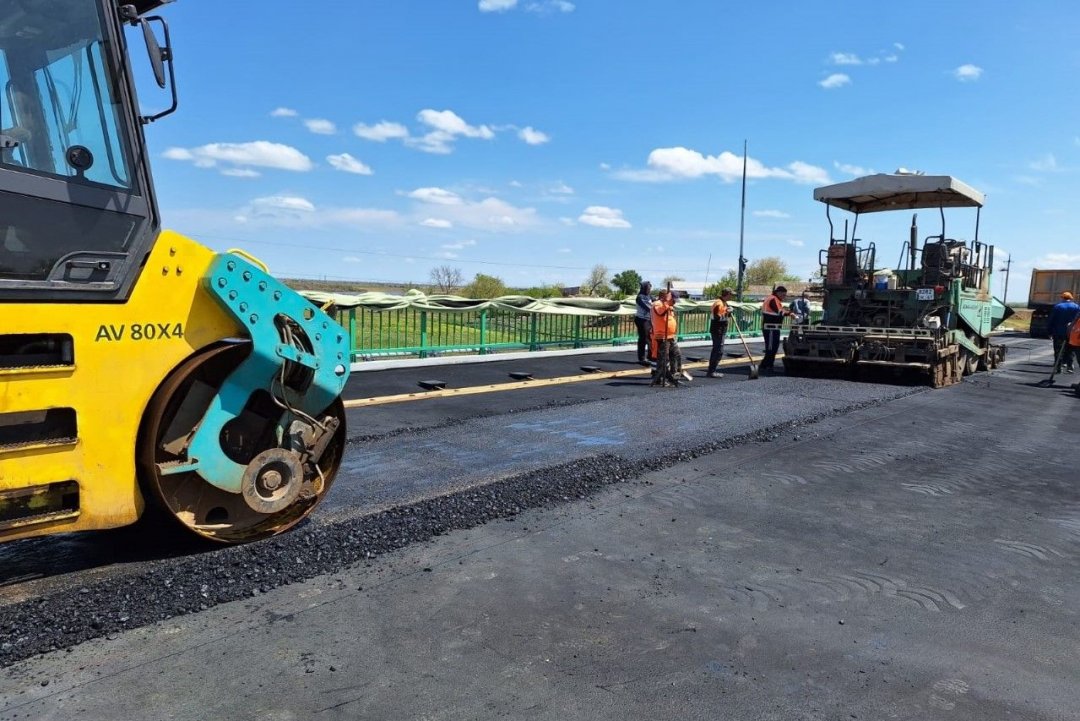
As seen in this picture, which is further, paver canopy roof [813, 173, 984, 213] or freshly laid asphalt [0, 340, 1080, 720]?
paver canopy roof [813, 173, 984, 213]

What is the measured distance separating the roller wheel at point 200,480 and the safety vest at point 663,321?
711 centimetres

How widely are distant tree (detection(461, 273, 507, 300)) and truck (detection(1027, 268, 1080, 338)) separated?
2315 centimetres

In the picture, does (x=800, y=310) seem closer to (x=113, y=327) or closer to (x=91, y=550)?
(x=91, y=550)

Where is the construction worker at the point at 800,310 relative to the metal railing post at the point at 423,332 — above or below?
above

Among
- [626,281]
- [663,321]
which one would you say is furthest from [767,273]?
[663,321]

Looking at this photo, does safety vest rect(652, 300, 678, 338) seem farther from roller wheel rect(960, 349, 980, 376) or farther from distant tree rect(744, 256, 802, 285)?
distant tree rect(744, 256, 802, 285)

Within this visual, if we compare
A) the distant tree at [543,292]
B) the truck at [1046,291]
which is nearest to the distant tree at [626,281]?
the distant tree at [543,292]

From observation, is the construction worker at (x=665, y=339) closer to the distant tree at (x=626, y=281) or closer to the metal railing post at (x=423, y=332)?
the metal railing post at (x=423, y=332)

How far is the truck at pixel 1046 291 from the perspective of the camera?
96.1 feet

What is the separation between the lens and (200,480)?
3.53m

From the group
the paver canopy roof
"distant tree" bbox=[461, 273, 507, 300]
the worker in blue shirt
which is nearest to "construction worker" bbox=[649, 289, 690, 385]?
the paver canopy roof

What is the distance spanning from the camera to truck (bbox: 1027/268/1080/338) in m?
29.3

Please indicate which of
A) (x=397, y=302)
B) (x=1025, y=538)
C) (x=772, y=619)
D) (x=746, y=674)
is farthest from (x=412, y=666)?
(x=397, y=302)

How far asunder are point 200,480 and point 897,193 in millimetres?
11948
